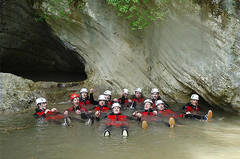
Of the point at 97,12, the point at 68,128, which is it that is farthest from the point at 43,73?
the point at 68,128

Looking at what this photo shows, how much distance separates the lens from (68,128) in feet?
26.5

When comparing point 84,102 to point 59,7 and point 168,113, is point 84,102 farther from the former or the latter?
point 59,7

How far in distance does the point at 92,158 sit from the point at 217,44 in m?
6.30

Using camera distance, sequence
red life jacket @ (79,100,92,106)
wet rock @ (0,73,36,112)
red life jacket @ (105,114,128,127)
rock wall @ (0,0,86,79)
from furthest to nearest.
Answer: rock wall @ (0,0,86,79) < red life jacket @ (79,100,92,106) < wet rock @ (0,73,36,112) < red life jacket @ (105,114,128,127)

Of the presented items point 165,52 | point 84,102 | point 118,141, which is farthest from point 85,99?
point 118,141

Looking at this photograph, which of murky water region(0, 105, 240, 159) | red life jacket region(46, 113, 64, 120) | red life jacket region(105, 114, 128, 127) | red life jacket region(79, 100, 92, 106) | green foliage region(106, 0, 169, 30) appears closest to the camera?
murky water region(0, 105, 240, 159)

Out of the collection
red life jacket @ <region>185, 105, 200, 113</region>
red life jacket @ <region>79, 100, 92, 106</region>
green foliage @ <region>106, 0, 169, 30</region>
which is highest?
green foliage @ <region>106, 0, 169, 30</region>

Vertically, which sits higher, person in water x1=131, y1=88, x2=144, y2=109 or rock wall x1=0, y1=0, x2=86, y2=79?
rock wall x1=0, y1=0, x2=86, y2=79

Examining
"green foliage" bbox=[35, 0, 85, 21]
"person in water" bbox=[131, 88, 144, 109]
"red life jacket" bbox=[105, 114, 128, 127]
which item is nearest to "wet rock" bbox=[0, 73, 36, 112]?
"green foliage" bbox=[35, 0, 85, 21]

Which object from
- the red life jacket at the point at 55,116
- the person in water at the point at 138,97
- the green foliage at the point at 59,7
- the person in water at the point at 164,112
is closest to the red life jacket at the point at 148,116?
the person in water at the point at 164,112

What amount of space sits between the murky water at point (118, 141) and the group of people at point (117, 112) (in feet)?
0.85

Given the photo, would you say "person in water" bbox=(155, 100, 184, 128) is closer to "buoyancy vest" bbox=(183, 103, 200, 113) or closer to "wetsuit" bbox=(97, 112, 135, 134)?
"buoyancy vest" bbox=(183, 103, 200, 113)

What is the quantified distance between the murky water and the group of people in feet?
0.85

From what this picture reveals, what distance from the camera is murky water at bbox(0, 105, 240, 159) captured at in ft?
18.9
